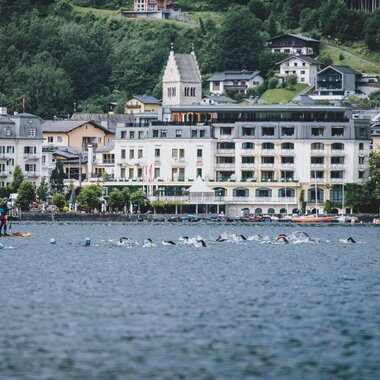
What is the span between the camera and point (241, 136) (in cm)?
16850

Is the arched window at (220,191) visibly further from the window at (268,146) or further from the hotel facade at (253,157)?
the window at (268,146)

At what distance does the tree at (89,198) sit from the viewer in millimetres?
163500

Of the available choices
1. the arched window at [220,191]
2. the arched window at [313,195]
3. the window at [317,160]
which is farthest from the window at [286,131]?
the arched window at [220,191]

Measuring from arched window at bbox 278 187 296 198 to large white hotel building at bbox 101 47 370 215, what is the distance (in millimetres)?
19

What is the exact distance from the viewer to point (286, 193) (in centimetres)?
16562

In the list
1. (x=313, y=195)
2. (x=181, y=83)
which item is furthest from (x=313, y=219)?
(x=181, y=83)

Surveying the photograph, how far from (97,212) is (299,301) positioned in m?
96.5

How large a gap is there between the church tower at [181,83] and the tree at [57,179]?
2045cm

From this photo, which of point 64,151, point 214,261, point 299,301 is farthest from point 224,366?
point 64,151

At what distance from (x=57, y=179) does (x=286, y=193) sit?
25206 mm

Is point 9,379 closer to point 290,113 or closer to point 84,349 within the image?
point 84,349

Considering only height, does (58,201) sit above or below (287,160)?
below

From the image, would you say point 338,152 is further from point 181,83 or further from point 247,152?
point 181,83

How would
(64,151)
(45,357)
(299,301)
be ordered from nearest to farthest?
(45,357) < (299,301) < (64,151)
